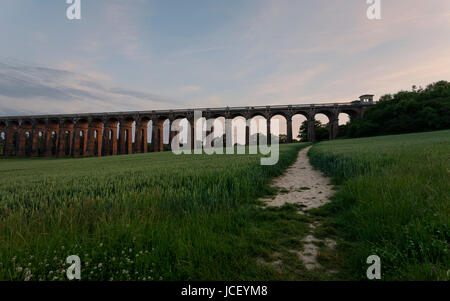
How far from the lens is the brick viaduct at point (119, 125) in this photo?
48312 mm

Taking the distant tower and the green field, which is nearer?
the green field

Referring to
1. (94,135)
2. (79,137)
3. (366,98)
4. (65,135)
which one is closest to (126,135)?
(94,135)

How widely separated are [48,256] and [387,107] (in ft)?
184

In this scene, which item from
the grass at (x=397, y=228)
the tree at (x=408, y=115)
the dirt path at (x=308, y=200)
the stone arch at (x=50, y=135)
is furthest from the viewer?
the stone arch at (x=50, y=135)

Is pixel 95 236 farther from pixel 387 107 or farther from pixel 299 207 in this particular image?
pixel 387 107

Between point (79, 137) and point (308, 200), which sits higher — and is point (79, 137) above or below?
above

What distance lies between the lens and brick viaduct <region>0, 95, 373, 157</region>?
159ft

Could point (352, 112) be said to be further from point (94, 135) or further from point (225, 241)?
point (94, 135)

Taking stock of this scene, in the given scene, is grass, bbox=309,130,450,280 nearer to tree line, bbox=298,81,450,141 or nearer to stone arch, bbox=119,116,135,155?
tree line, bbox=298,81,450,141

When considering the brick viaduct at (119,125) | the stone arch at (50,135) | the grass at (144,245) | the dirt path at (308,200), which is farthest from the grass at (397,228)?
the stone arch at (50,135)

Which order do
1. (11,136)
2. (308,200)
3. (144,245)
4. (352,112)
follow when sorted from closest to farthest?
1. (144,245)
2. (308,200)
3. (352,112)
4. (11,136)

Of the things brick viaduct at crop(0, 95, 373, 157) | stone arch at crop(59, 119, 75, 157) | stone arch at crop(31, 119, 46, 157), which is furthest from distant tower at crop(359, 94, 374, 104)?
stone arch at crop(31, 119, 46, 157)

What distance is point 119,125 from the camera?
182 ft

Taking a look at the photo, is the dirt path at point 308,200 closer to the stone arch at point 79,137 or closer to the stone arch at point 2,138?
the stone arch at point 79,137
